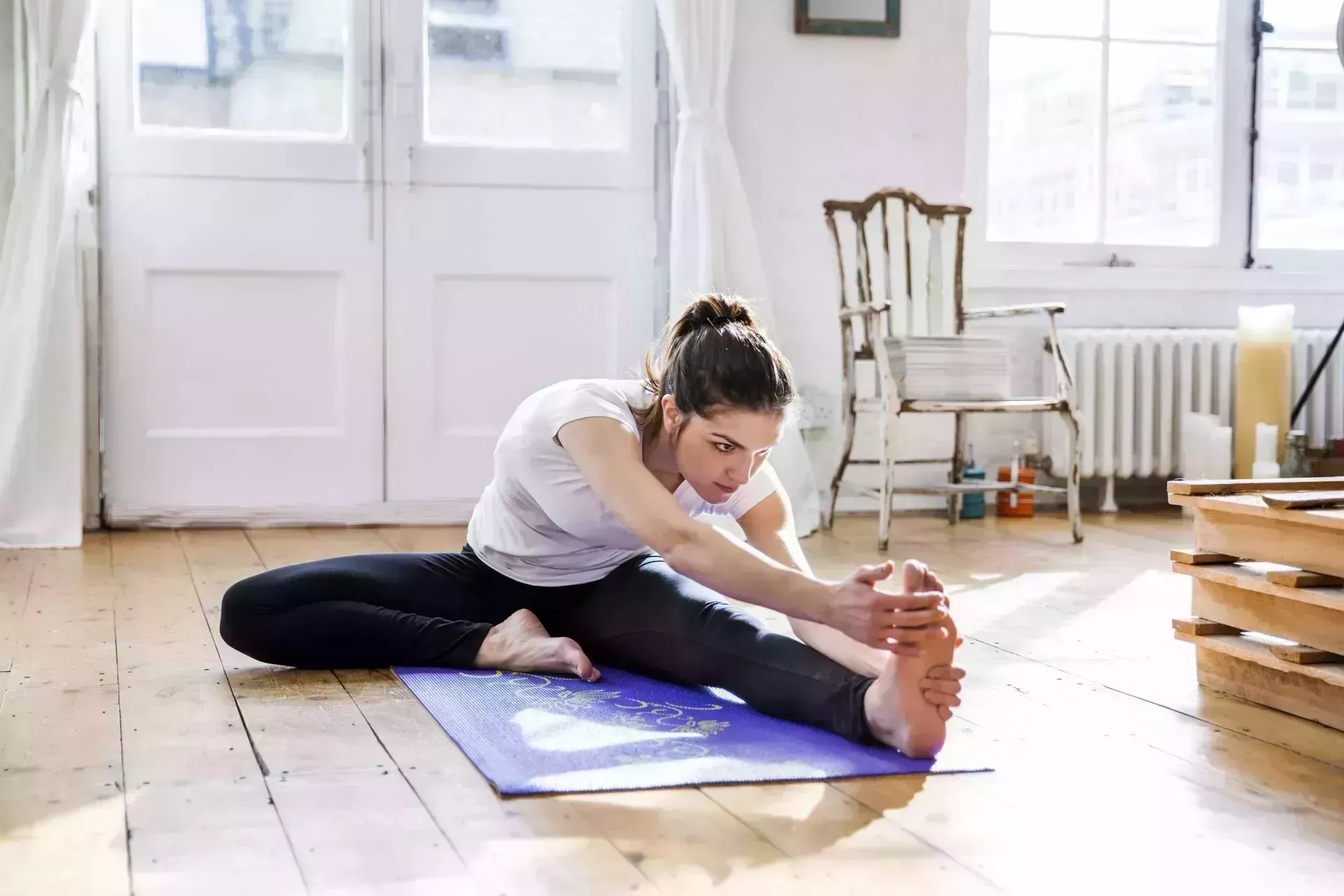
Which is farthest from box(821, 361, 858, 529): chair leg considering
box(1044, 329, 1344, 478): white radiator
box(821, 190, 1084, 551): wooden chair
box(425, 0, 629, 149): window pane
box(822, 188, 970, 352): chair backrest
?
box(425, 0, 629, 149): window pane

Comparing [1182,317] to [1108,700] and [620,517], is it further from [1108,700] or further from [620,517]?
[620,517]

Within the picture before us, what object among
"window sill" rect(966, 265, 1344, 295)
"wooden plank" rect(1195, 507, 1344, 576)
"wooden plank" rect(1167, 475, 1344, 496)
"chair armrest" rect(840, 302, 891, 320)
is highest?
"window sill" rect(966, 265, 1344, 295)

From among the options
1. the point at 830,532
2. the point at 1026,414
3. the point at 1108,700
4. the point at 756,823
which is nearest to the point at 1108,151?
the point at 1026,414

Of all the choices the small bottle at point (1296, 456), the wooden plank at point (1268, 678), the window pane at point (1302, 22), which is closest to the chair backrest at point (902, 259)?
the small bottle at point (1296, 456)

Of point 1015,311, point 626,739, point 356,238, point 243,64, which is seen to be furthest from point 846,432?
point 626,739

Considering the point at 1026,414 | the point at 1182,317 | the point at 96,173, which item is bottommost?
the point at 1026,414

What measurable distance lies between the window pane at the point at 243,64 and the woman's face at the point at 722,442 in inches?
99.8

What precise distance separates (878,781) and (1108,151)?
340 cm

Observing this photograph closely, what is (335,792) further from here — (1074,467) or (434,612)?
(1074,467)

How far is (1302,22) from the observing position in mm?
4613

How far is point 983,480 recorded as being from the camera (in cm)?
419

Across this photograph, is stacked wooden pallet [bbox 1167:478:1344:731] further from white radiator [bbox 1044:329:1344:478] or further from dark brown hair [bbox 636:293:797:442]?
white radiator [bbox 1044:329:1344:478]

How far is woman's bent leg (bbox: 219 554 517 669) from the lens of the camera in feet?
6.64

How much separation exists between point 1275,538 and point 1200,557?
140 mm
